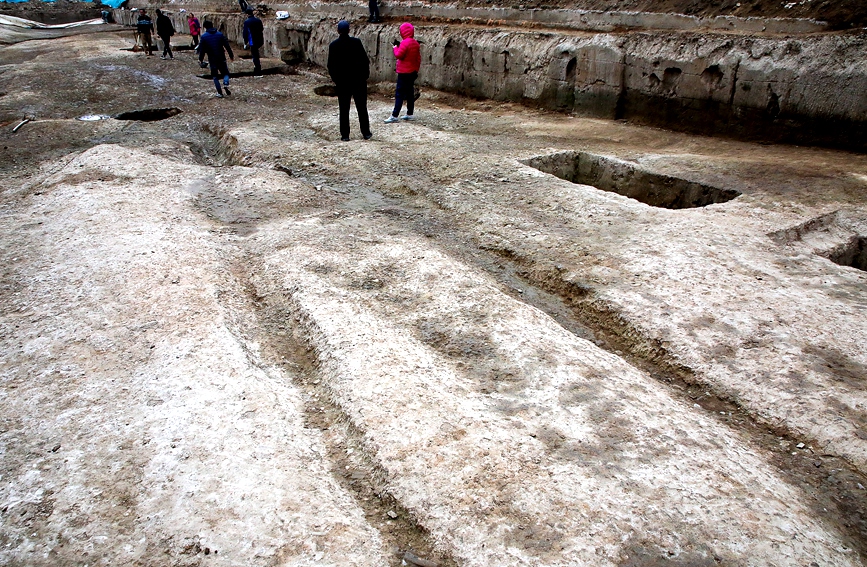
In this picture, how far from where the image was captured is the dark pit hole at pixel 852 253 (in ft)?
16.6

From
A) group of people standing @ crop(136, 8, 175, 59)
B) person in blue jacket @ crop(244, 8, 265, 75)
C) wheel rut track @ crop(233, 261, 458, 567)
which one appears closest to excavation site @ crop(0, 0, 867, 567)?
wheel rut track @ crop(233, 261, 458, 567)

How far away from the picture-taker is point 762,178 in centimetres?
653

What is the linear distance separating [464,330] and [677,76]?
692 cm

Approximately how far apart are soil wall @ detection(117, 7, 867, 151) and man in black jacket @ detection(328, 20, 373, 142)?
397cm

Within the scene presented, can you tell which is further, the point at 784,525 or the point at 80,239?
the point at 80,239

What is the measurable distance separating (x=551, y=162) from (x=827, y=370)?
16.1 feet

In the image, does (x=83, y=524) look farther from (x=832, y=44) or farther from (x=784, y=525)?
(x=832, y=44)

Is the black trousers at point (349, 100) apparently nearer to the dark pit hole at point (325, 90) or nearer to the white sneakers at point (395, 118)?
the white sneakers at point (395, 118)

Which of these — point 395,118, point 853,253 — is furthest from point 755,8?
point 395,118

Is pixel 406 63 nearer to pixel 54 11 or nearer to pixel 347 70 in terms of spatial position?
pixel 347 70

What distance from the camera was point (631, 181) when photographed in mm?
7258

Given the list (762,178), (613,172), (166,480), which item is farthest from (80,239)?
(762,178)

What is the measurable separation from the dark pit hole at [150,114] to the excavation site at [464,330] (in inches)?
76.5

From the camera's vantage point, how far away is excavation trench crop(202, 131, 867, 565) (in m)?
2.80
